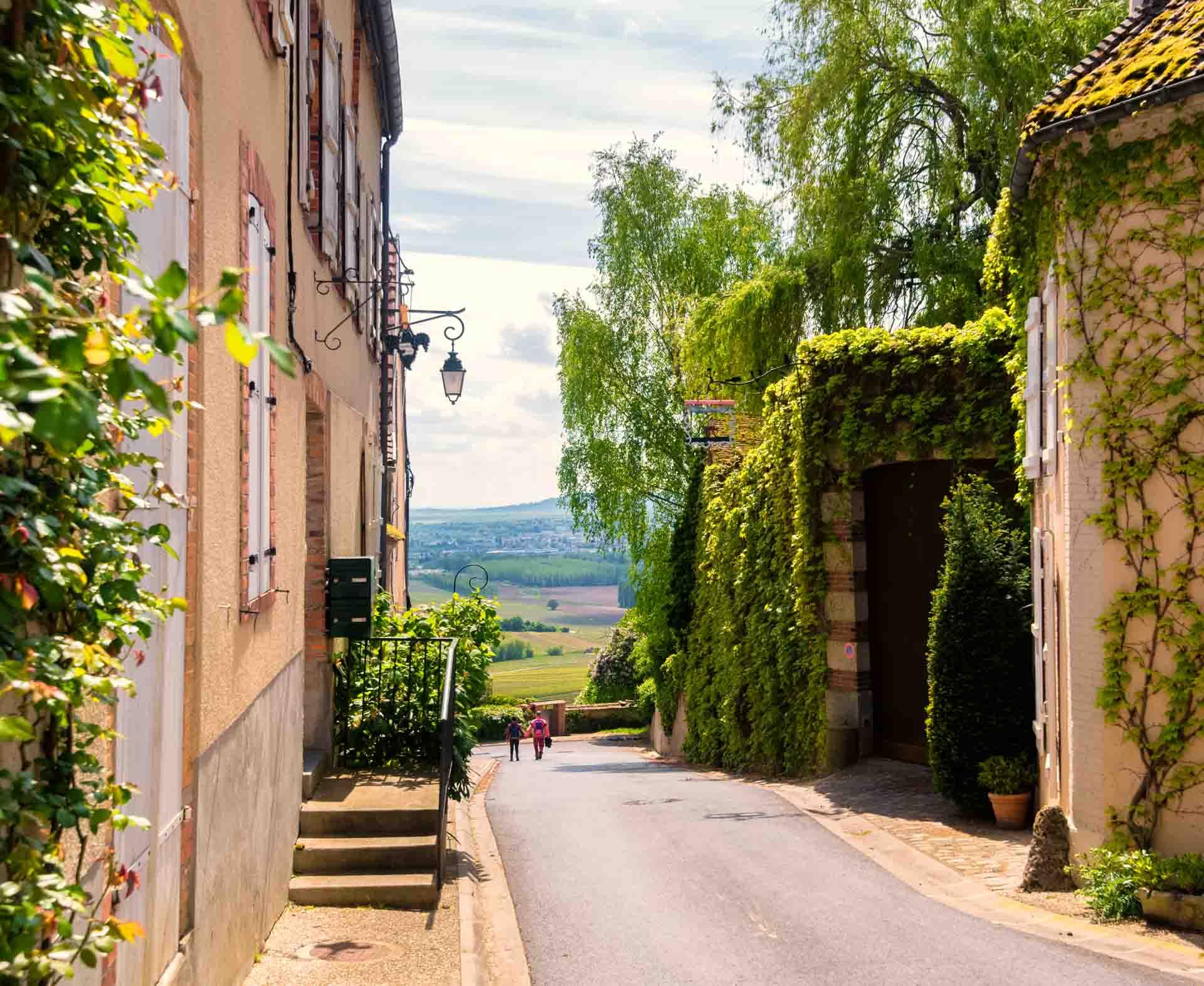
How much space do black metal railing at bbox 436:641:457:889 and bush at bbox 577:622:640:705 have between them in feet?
99.2

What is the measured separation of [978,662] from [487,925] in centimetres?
557

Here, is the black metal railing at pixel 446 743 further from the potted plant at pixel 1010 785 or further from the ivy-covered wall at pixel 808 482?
the ivy-covered wall at pixel 808 482

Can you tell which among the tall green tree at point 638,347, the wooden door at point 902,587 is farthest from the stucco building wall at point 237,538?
the tall green tree at point 638,347

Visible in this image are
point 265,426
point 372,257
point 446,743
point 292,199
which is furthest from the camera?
point 372,257

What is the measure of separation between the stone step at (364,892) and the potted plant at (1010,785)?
5.49 meters

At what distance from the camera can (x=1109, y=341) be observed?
9.26 metres

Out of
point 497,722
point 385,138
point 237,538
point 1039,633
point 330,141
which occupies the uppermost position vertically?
point 385,138

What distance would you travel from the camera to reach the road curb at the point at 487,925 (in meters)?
7.45

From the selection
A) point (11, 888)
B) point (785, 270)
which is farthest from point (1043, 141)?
point (785, 270)

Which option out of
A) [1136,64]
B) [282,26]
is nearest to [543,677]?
[1136,64]

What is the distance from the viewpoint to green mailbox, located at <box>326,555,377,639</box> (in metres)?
10.9

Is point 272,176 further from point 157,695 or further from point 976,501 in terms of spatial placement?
point 976,501

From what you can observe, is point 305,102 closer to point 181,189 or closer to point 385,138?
point 181,189

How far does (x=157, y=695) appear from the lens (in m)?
4.54
